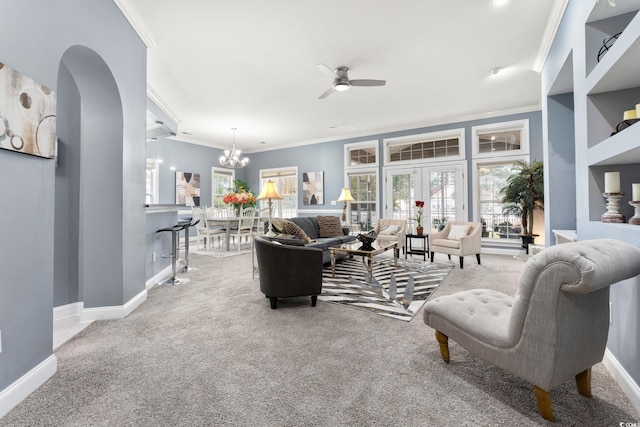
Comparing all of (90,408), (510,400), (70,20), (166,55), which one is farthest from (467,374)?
(166,55)

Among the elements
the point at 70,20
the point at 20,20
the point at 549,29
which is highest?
the point at 549,29

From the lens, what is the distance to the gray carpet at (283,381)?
54.5 inches

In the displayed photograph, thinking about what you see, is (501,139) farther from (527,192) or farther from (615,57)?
(615,57)

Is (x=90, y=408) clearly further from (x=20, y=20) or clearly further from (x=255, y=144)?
(x=255, y=144)

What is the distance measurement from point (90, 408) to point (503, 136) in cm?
724

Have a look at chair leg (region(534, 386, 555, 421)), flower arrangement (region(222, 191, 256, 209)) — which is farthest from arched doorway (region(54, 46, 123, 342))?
flower arrangement (region(222, 191, 256, 209))

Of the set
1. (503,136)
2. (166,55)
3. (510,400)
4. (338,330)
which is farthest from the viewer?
(503,136)

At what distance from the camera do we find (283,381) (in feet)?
5.47

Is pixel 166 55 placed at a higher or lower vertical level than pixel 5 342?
higher

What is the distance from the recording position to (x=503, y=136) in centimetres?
595

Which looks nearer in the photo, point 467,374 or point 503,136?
point 467,374

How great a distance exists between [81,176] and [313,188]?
596 cm

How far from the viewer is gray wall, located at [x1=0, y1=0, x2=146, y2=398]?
1.62 metres

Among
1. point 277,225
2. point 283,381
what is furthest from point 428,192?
point 283,381
